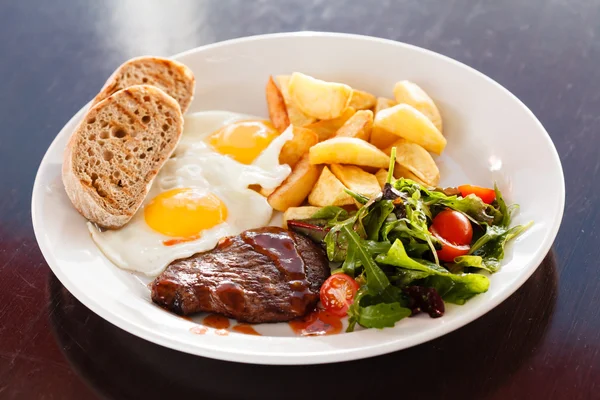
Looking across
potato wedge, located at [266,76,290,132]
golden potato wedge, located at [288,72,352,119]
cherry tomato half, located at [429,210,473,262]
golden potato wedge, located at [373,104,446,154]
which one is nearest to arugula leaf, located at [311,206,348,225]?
cherry tomato half, located at [429,210,473,262]

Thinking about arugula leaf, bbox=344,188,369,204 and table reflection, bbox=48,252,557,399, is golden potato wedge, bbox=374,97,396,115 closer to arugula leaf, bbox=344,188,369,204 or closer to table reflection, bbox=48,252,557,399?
arugula leaf, bbox=344,188,369,204

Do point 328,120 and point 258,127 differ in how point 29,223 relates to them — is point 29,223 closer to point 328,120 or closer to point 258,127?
point 258,127

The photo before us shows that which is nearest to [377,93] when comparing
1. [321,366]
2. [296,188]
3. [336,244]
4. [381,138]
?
[381,138]

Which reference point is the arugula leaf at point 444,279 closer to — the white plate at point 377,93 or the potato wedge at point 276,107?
the white plate at point 377,93

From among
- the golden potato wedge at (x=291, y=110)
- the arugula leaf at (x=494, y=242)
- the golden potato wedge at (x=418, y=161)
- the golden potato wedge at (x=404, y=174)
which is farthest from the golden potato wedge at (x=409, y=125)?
the arugula leaf at (x=494, y=242)

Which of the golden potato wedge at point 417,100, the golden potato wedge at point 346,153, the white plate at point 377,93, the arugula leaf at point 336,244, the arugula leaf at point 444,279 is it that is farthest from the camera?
the golden potato wedge at point 417,100

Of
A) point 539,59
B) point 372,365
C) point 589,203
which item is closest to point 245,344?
point 372,365
